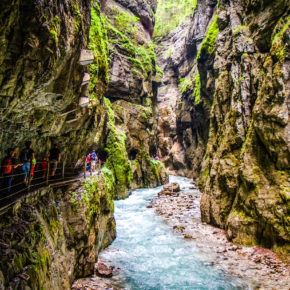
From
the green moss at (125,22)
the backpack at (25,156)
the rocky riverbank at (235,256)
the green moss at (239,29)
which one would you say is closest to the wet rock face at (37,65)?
the backpack at (25,156)

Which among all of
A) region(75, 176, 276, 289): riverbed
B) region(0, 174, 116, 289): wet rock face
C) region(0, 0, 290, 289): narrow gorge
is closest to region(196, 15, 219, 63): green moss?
region(0, 0, 290, 289): narrow gorge

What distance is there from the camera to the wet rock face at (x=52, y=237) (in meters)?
4.43

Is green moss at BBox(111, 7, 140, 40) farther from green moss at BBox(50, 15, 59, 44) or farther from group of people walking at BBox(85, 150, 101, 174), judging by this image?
green moss at BBox(50, 15, 59, 44)

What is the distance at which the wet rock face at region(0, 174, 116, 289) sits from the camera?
4.43m

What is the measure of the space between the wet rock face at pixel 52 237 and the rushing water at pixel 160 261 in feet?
4.98

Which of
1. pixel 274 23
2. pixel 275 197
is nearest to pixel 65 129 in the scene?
pixel 275 197

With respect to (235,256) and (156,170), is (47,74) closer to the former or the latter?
(235,256)

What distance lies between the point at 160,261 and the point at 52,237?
607 centimetres

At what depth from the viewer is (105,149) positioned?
24.2m

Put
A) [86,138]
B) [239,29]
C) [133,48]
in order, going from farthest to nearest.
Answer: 1. [133,48]
2. [239,29]
3. [86,138]

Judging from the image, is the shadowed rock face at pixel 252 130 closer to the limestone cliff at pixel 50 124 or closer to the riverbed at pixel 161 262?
the riverbed at pixel 161 262

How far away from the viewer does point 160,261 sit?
10.3m

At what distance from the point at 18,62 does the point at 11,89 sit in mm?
659

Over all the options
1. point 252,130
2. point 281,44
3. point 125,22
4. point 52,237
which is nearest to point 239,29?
point 281,44
